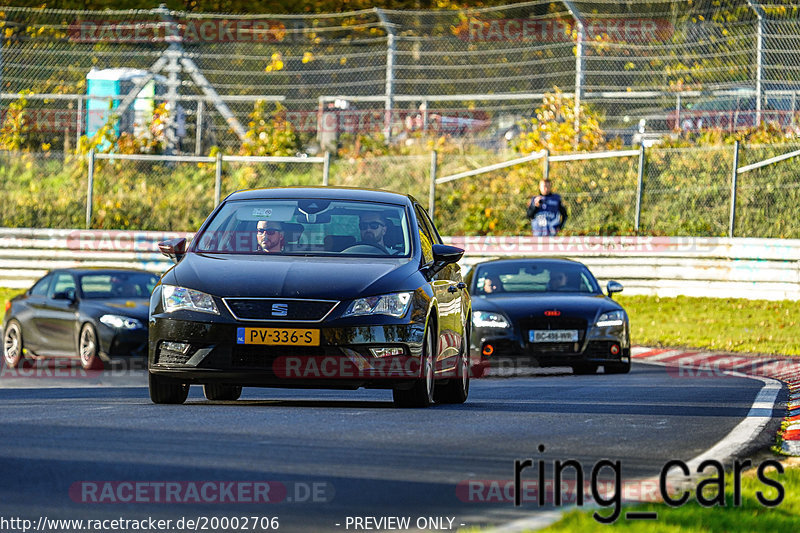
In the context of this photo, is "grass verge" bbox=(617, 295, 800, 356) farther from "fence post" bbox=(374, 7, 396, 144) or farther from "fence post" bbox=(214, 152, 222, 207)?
"fence post" bbox=(214, 152, 222, 207)

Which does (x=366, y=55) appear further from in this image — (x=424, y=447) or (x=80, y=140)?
(x=424, y=447)

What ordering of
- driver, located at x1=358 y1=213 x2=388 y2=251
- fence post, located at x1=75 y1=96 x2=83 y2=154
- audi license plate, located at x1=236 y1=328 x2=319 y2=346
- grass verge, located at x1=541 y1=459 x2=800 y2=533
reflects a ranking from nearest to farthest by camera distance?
grass verge, located at x1=541 y1=459 x2=800 y2=533 < audi license plate, located at x1=236 y1=328 x2=319 y2=346 < driver, located at x1=358 y1=213 x2=388 y2=251 < fence post, located at x1=75 y1=96 x2=83 y2=154

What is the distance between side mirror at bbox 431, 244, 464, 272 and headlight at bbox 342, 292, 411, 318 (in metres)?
0.88

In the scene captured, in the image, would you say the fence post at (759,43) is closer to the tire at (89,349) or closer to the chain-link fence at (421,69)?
the chain-link fence at (421,69)

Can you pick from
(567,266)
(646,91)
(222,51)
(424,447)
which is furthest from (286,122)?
(424,447)

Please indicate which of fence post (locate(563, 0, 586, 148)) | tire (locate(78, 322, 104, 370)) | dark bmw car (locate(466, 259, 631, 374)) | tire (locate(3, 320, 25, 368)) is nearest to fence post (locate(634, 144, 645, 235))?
fence post (locate(563, 0, 586, 148))

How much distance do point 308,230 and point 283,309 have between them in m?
1.27

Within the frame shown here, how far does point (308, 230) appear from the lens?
440 inches

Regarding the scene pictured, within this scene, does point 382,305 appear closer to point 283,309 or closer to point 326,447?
point 283,309

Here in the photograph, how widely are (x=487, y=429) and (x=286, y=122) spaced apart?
72.3 ft

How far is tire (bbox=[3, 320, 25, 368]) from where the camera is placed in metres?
19.3

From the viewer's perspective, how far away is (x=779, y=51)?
81.5ft

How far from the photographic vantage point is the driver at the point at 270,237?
1106 cm

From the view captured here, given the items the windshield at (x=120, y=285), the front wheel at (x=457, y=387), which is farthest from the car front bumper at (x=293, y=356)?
the windshield at (x=120, y=285)
